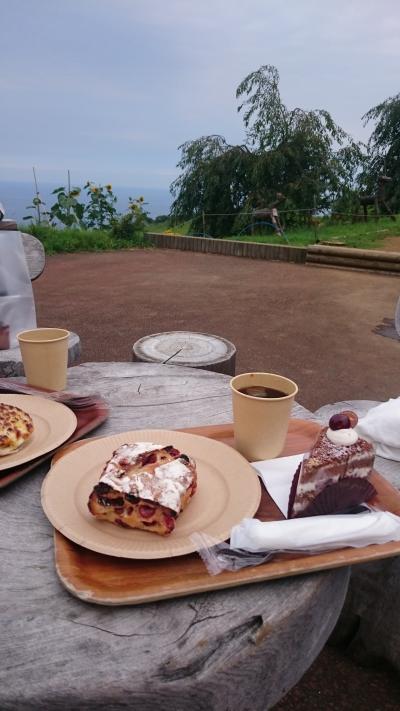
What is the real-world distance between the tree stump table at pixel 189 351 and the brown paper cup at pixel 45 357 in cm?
79

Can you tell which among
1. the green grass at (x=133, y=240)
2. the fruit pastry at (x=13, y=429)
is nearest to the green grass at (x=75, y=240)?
the green grass at (x=133, y=240)

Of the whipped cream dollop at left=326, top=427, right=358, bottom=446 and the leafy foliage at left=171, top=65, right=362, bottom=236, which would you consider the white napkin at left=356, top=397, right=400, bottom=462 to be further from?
the leafy foliage at left=171, top=65, right=362, bottom=236

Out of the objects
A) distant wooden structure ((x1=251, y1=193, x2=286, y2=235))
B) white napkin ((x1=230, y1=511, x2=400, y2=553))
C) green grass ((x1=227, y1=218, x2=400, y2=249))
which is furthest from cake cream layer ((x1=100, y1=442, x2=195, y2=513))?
distant wooden structure ((x1=251, y1=193, x2=286, y2=235))

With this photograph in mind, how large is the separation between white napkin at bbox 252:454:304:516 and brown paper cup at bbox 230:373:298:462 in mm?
32

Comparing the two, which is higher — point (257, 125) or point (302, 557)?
point (257, 125)

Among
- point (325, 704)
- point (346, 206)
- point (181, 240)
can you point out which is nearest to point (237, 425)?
point (325, 704)

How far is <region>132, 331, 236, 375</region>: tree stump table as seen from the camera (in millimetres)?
2148

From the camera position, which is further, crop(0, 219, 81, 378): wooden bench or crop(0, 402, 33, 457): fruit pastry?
crop(0, 219, 81, 378): wooden bench

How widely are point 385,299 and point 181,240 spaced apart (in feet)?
16.3

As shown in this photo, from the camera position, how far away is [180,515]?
2.75ft

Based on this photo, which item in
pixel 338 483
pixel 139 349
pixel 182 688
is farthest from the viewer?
pixel 139 349

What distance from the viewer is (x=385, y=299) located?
6516 mm

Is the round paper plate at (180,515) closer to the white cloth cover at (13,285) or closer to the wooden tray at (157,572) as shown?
the wooden tray at (157,572)

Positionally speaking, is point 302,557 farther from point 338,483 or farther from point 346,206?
point 346,206
